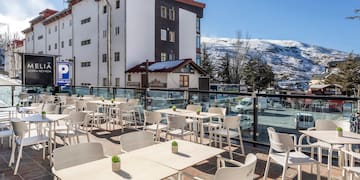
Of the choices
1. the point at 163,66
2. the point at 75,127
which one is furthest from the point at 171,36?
the point at 75,127

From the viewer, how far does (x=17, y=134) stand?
334cm

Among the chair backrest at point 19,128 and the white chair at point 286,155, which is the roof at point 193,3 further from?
the white chair at point 286,155

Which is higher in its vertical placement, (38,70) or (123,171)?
(38,70)

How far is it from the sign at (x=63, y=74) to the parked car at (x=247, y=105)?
26.2ft

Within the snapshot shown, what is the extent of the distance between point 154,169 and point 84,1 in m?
26.0

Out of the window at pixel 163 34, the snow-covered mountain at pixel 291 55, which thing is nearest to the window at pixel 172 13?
the window at pixel 163 34

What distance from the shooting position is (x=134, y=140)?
100.0 inches

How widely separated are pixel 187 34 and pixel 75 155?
24.0 meters

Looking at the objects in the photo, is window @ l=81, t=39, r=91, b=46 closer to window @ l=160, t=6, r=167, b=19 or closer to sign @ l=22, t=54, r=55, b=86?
window @ l=160, t=6, r=167, b=19

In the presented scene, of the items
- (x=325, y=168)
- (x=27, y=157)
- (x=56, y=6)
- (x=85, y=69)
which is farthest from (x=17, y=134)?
(x=56, y=6)

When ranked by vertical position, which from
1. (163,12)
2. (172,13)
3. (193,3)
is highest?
(193,3)

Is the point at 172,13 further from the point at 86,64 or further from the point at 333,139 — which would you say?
the point at 333,139

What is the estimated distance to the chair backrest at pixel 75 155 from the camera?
1938mm

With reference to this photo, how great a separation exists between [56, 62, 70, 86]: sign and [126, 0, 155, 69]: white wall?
9.67 m
